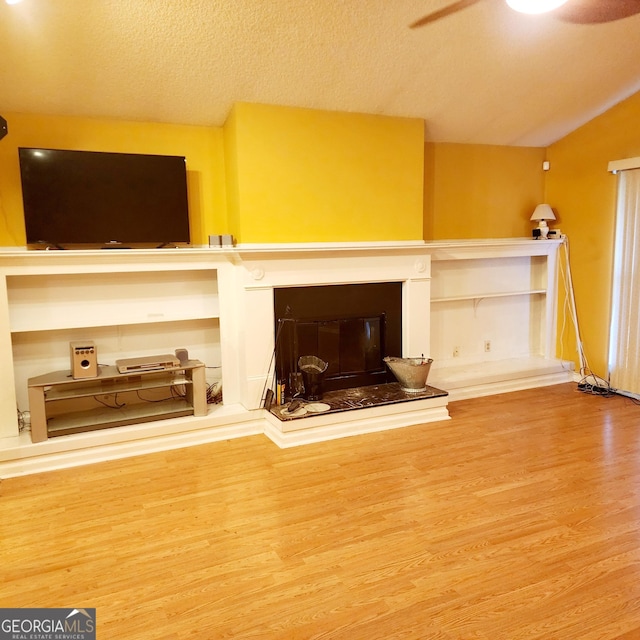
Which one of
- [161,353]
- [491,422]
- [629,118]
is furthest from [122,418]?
[629,118]

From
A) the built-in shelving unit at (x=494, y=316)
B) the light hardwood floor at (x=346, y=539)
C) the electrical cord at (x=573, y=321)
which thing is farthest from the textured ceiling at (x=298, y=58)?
the light hardwood floor at (x=346, y=539)

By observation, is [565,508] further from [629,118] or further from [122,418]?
[629,118]

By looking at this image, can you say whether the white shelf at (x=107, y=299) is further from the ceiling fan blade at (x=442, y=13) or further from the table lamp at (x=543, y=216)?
the table lamp at (x=543, y=216)

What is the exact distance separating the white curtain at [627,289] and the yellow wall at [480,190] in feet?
3.01

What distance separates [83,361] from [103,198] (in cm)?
115

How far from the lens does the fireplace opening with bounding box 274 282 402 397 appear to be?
409 cm

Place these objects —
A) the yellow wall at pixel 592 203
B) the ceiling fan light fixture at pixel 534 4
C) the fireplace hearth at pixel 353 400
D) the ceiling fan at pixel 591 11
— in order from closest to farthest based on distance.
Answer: the ceiling fan light fixture at pixel 534 4 → the ceiling fan at pixel 591 11 → the fireplace hearth at pixel 353 400 → the yellow wall at pixel 592 203

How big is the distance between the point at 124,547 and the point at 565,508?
2248mm

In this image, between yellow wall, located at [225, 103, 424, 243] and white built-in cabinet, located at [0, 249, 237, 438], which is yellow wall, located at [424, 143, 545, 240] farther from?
white built-in cabinet, located at [0, 249, 237, 438]

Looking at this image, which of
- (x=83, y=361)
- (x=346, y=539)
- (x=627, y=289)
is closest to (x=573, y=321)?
(x=627, y=289)

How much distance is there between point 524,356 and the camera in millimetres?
5438

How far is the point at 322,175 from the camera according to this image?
158 inches

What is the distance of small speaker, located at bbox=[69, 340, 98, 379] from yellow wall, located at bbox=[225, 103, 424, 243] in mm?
1324

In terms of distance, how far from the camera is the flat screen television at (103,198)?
11.3ft
